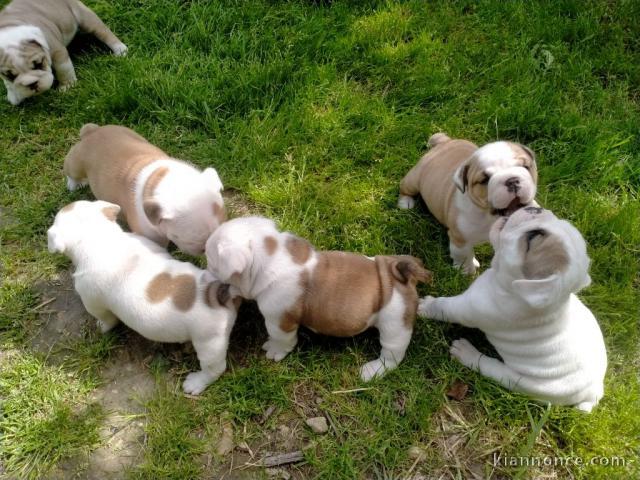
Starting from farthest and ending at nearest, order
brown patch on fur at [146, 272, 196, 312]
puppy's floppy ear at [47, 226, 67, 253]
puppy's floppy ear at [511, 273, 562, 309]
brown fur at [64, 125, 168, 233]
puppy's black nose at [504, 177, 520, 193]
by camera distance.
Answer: brown fur at [64, 125, 168, 233] < puppy's floppy ear at [47, 226, 67, 253] < puppy's black nose at [504, 177, 520, 193] < brown patch on fur at [146, 272, 196, 312] < puppy's floppy ear at [511, 273, 562, 309]

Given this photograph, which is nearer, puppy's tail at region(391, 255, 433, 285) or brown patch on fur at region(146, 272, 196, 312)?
brown patch on fur at region(146, 272, 196, 312)

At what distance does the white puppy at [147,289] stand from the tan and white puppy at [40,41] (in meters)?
2.36

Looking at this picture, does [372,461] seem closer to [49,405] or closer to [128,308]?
[128,308]

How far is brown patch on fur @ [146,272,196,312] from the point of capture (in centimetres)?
345

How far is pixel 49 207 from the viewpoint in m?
4.86

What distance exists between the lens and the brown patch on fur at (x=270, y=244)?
3523mm

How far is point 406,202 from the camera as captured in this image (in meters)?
4.82

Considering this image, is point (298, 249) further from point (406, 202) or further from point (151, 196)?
point (406, 202)

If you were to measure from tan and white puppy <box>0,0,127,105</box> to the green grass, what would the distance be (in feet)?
0.72

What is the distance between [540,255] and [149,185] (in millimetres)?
2836

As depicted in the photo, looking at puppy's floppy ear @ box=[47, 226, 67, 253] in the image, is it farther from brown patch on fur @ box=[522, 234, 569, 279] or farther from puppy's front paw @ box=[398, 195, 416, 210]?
brown patch on fur @ box=[522, 234, 569, 279]

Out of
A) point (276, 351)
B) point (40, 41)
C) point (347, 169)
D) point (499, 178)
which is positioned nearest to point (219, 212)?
→ point (276, 351)

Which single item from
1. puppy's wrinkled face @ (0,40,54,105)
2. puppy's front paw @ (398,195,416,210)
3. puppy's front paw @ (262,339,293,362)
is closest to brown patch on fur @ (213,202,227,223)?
puppy's front paw @ (262,339,293,362)

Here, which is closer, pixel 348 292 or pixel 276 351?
pixel 348 292
